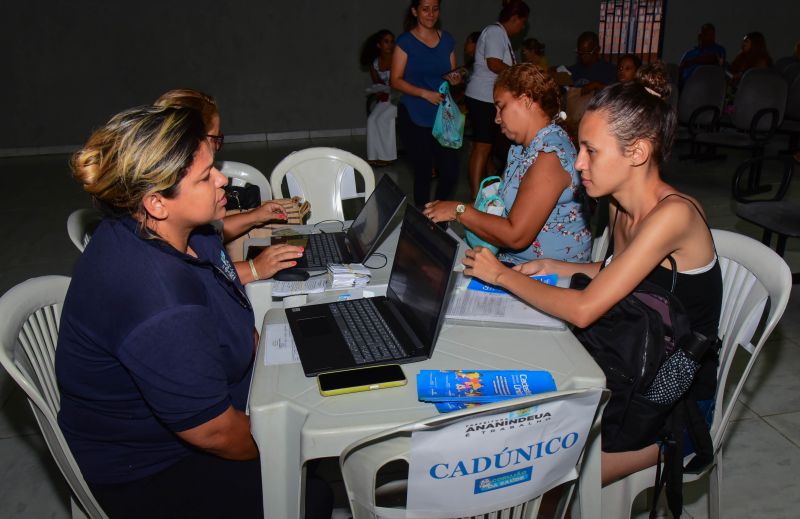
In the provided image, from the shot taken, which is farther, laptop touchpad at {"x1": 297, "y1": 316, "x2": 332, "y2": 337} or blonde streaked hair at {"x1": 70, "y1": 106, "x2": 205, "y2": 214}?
laptop touchpad at {"x1": 297, "y1": 316, "x2": 332, "y2": 337}

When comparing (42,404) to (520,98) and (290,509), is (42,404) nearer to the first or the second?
(290,509)

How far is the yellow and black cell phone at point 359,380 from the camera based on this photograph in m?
1.31

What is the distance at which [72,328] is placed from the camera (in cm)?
127

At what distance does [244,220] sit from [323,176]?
853 millimetres

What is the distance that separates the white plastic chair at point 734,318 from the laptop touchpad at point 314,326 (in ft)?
2.76

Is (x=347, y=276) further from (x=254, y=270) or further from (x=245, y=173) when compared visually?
(x=245, y=173)

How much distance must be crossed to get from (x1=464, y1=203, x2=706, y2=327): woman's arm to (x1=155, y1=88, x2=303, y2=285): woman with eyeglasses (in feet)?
2.77

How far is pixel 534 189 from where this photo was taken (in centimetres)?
211

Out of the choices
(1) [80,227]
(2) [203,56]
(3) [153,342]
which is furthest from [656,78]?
(2) [203,56]

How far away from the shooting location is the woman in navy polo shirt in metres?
1.19

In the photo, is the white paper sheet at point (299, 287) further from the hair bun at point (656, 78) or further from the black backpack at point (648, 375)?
the hair bun at point (656, 78)

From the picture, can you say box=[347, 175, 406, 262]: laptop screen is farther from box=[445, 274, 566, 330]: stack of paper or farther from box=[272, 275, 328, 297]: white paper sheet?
box=[445, 274, 566, 330]: stack of paper

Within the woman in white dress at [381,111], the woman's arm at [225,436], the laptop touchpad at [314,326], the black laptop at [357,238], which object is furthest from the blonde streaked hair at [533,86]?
the woman in white dress at [381,111]

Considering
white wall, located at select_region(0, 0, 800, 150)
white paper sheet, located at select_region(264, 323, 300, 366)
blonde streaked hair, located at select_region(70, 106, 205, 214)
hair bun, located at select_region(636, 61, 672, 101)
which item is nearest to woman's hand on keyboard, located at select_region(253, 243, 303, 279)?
white paper sheet, located at select_region(264, 323, 300, 366)
